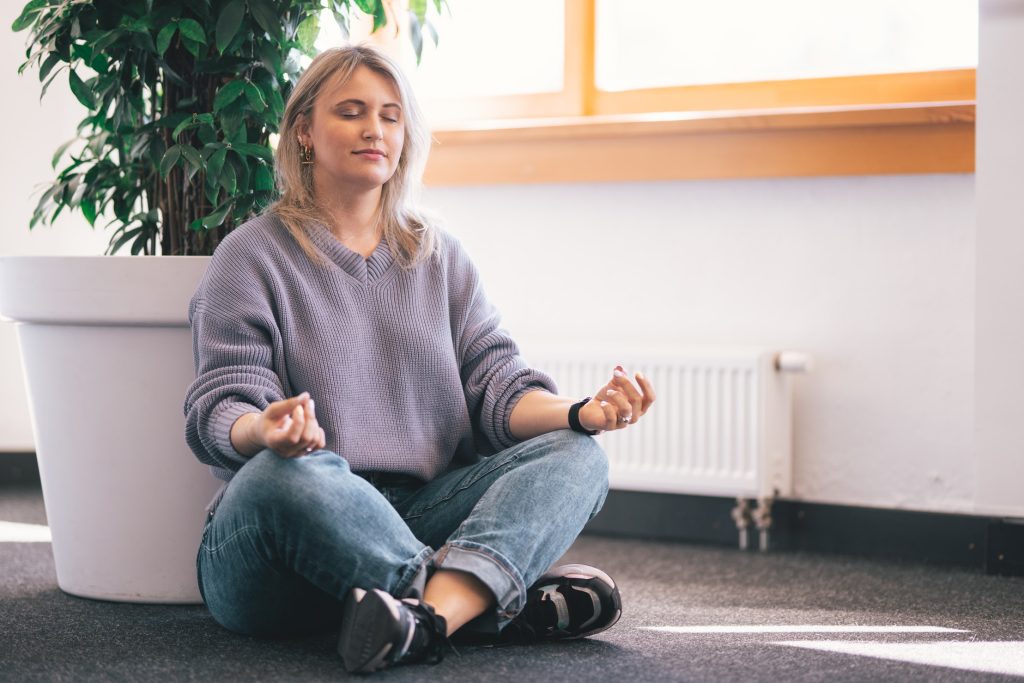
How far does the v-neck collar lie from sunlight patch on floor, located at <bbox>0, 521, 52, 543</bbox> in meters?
0.93

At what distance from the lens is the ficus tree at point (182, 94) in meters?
1.55

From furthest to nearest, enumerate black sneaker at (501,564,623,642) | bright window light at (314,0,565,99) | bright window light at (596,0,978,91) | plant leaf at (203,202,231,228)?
bright window light at (314,0,565,99)
bright window light at (596,0,978,91)
plant leaf at (203,202,231,228)
black sneaker at (501,564,623,642)

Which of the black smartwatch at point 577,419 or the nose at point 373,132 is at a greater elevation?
the nose at point 373,132

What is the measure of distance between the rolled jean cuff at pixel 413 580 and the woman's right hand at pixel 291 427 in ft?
0.55

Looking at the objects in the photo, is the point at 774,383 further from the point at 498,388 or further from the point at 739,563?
the point at 498,388

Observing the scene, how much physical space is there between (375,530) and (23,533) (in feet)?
3.83

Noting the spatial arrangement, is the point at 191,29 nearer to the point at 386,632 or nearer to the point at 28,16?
the point at 28,16

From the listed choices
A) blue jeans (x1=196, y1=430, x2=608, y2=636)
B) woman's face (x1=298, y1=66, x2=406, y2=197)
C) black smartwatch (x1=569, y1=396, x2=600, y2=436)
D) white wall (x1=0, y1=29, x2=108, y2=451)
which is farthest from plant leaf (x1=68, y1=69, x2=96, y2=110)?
white wall (x1=0, y1=29, x2=108, y2=451)

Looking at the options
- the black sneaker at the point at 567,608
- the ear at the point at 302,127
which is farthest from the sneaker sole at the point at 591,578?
the ear at the point at 302,127

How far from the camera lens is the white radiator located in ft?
6.97

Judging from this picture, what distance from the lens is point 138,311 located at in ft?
5.10

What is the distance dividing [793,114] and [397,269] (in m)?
0.96

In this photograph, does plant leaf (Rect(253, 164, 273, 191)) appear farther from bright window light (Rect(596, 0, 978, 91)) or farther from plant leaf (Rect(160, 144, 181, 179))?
bright window light (Rect(596, 0, 978, 91))

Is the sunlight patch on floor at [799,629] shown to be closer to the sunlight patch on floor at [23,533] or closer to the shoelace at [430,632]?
the shoelace at [430,632]
